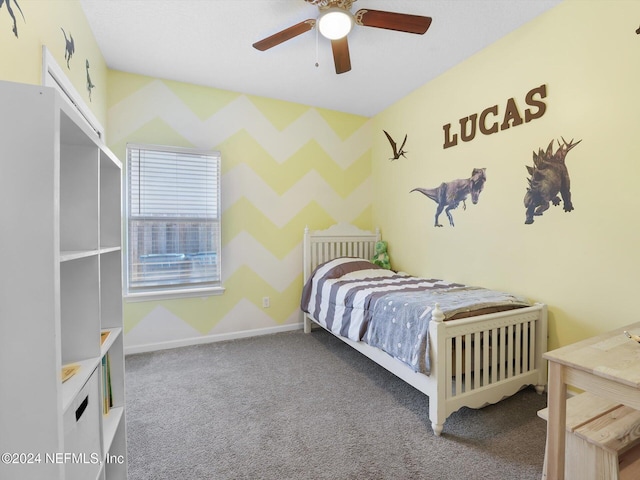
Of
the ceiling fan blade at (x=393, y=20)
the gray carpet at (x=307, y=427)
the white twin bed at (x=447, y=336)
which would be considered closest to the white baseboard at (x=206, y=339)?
the gray carpet at (x=307, y=427)

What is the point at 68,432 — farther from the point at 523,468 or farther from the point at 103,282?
the point at 523,468

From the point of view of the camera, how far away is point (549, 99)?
2107mm

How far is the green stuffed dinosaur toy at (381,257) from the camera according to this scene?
11.9 feet

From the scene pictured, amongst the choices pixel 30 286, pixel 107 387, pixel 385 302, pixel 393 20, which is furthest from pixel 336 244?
pixel 30 286

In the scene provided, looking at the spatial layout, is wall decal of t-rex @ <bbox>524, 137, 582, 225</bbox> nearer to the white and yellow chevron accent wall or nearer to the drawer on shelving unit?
the white and yellow chevron accent wall

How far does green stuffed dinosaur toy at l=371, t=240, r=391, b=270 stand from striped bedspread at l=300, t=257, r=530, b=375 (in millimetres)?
246

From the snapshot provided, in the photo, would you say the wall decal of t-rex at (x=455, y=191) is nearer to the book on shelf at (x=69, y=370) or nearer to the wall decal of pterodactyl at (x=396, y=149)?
the wall decal of pterodactyl at (x=396, y=149)

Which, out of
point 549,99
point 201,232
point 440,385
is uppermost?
point 549,99

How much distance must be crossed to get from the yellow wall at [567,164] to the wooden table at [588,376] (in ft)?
2.73

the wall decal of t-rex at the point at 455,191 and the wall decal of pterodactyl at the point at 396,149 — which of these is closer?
the wall decal of t-rex at the point at 455,191

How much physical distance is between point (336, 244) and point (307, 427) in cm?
220

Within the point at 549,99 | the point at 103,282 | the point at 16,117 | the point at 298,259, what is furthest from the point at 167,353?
the point at 549,99

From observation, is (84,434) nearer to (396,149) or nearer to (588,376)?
(588,376)

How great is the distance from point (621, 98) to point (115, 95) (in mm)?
3812
